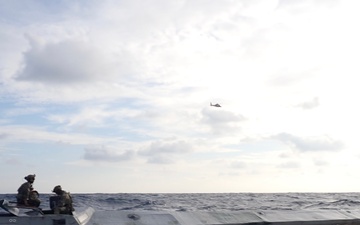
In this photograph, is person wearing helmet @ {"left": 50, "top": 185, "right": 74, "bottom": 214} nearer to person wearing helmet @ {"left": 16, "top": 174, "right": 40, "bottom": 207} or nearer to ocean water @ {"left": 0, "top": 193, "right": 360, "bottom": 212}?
person wearing helmet @ {"left": 16, "top": 174, "right": 40, "bottom": 207}

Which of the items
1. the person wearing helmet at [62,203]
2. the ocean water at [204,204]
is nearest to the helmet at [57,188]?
the person wearing helmet at [62,203]

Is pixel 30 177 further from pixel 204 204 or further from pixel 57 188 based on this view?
pixel 204 204

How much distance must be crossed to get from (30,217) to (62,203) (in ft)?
4.22

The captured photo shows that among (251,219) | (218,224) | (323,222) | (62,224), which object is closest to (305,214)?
(323,222)

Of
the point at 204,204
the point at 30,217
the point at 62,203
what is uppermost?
the point at 204,204

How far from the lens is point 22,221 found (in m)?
17.3

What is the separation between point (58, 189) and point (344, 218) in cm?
1338

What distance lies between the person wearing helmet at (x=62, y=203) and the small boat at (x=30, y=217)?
9.6 inches

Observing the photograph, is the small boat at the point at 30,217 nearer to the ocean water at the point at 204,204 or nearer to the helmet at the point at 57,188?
the helmet at the point at 57,188

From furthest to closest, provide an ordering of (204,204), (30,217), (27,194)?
1. (204,204)
2. (27,194)
3. (30,217)

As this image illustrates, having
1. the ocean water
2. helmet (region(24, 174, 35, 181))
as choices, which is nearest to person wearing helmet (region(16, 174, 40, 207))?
helmet (region(24, 174, 35, 181))

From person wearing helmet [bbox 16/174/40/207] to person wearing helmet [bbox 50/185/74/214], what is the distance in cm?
74

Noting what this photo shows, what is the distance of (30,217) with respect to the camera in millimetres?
17484

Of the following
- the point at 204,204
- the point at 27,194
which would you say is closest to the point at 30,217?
the point at 27,194
